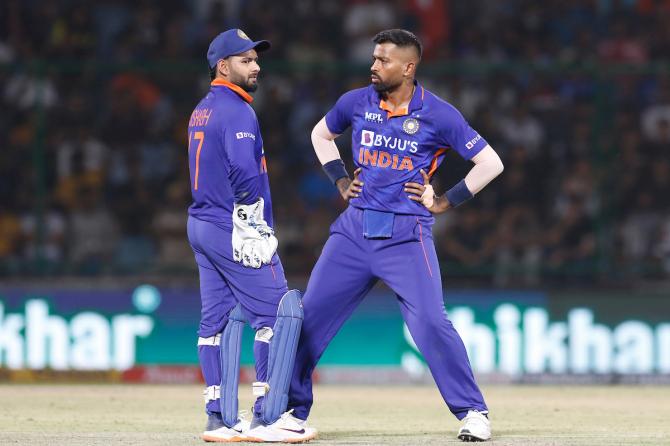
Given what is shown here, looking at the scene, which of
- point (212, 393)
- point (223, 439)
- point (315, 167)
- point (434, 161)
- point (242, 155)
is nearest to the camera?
point (242, 155)

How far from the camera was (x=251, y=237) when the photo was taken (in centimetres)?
777

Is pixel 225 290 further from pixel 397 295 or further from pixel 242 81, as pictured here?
pixel 242 81

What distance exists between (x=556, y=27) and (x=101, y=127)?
5.68m

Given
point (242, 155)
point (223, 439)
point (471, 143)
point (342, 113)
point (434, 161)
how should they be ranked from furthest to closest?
point (342, 113) < point (434, 161) < point (471, 143) < point (223, 439) < point (242, 155)

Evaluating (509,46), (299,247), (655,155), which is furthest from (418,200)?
(509,46)

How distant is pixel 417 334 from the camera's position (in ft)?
26.1

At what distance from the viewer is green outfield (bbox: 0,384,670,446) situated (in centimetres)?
829

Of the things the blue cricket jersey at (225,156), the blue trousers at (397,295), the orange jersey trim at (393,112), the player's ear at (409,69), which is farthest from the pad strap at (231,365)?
the player's ear at (409,69)

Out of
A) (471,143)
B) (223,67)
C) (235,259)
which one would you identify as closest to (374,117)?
(471,143)

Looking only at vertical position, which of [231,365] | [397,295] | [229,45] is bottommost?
[231,365]

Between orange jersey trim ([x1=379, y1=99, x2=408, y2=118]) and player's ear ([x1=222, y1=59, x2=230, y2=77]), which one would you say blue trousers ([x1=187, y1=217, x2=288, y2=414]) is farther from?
orange jersey trim ([x1=379, y1=99, x2=408, y2=118])

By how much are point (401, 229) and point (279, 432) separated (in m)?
1.35

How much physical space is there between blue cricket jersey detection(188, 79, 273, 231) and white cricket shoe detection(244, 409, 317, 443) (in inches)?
Result: 44.4

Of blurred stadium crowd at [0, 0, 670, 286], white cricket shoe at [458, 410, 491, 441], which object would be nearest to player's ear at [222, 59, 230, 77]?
white cricket shoe at [458, 410, 491, 441]
